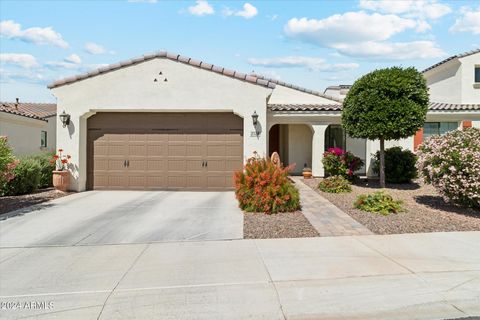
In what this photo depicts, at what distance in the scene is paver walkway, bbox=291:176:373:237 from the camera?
727 centimetres

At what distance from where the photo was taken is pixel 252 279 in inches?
188

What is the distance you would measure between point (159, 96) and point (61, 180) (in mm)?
4483

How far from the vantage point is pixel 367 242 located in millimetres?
6496

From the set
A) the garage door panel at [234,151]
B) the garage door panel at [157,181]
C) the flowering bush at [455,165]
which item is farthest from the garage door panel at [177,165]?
the flowering bush at [455,165]

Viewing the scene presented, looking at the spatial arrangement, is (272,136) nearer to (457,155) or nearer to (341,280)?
(457,155)

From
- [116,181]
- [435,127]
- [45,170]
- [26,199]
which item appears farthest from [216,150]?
[435,127]

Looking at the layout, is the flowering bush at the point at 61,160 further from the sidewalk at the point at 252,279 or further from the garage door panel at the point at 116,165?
the sidewalk at the point at 252,279

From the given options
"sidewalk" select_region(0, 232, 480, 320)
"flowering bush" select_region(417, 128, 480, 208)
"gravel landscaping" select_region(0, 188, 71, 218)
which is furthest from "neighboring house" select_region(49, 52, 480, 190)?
"sidewalk" select_region(0, 232, 480, 320)

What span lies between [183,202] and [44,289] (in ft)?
20.6

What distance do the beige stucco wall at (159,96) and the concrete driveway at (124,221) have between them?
234 cm

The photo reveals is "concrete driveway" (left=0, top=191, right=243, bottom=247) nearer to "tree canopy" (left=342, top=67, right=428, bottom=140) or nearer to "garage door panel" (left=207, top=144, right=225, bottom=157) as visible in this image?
"garage door panel" (left=207, top=144, right=225, bottom=157)

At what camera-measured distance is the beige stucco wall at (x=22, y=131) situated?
59.8 feet

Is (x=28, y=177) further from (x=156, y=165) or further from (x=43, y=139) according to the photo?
(x=43, y=139)

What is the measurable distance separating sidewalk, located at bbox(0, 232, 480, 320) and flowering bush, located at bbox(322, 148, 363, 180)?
23.5 feet
